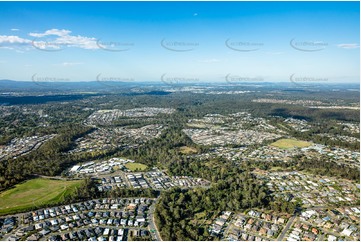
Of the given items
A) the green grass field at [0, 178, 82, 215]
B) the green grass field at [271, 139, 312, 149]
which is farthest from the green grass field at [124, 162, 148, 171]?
the green grass field at [271, 139, 312, 149]

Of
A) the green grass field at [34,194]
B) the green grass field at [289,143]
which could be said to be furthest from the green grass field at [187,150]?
the green grass field at [34,194]

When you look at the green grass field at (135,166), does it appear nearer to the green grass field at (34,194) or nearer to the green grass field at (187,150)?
the green grass field at (34,194)

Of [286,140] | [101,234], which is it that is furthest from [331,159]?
[101,234]

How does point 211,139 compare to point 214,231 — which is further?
point 211,139

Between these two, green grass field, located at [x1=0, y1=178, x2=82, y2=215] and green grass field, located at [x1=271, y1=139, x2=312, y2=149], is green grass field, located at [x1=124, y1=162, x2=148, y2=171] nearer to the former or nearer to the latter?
green grass field, located at [x1=0, y1=178, x2=82, y2=215]

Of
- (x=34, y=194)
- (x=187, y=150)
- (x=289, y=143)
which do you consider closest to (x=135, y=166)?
(x=187, y=150)

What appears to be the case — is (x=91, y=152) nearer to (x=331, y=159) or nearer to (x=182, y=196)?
(x=182, y=196)
